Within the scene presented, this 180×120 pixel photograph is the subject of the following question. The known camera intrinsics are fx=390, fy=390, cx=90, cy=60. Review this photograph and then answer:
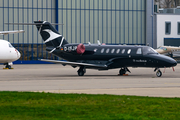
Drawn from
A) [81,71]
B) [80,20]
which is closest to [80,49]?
[81,71]

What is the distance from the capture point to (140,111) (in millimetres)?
11062

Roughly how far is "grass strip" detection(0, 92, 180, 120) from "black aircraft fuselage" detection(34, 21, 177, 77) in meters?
14.8

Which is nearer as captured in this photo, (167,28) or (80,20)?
(80,20)

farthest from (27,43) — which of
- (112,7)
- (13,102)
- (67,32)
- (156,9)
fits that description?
(13,102)

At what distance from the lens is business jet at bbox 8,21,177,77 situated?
28.6m

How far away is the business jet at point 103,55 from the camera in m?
28.6

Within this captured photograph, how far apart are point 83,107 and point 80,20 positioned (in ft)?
170

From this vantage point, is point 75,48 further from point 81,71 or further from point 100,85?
point 100,85

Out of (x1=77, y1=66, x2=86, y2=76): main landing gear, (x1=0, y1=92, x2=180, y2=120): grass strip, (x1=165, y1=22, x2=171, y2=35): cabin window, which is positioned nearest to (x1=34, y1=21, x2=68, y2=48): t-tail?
(x1=77, y1=66, x2=86, y2=76): main landing gear

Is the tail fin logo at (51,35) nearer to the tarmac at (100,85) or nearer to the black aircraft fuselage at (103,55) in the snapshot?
the black aircraft fuselage at (103,55)

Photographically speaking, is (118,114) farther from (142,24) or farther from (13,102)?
(142,24)

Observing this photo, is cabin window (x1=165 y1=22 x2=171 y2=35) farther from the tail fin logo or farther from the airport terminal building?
the tail fin logo

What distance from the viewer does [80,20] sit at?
206 feet

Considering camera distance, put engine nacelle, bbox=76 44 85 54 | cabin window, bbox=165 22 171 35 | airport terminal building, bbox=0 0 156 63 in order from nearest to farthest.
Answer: engine nacelle, bbox=76 44 85 54, airport terminal building, bbox=0 0 156 63, cabin window, bbox=165 22 171 35
